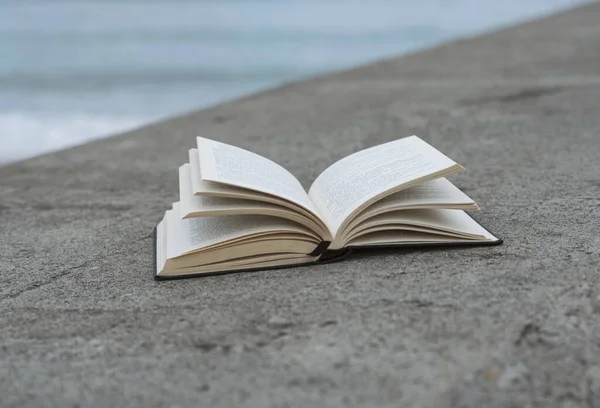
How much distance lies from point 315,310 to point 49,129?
3.05m

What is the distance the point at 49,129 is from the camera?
387cm

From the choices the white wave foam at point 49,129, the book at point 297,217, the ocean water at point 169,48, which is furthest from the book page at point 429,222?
the white wave foam at point 49,129

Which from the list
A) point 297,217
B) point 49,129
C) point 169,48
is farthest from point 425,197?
point 169,48

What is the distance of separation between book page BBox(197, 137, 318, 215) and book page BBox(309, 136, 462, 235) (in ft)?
0.16

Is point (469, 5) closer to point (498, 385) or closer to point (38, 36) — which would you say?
point (38, 36)

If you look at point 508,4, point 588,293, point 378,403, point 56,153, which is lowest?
point 378,403

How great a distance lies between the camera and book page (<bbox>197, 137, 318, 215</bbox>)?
126 centimetres

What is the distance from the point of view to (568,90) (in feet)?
9.73

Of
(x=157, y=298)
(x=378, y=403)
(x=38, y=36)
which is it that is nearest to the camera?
(x=378, y=403)

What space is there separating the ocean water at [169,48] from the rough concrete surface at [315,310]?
1504mm

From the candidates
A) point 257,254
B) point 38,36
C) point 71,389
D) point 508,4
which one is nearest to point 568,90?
point 257,254

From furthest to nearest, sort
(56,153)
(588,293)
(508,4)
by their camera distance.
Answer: (508,4) < (56,153) < (588,293)

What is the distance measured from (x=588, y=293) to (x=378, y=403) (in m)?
0.40

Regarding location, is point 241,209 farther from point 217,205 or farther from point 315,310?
point 315,310
